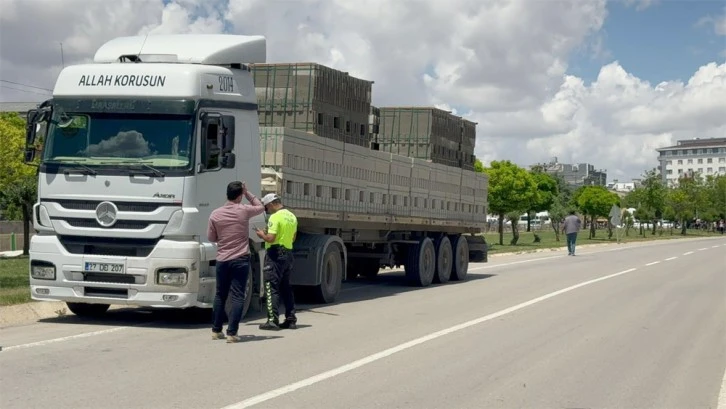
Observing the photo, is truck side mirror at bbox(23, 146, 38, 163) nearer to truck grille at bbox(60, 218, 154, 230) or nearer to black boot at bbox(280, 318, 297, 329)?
truck grille at bbox(60, 218, 154, 230)

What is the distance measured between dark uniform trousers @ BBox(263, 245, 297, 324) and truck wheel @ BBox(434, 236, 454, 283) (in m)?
9.30

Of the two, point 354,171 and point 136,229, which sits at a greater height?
point 354,171

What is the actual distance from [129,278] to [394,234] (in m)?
8.45

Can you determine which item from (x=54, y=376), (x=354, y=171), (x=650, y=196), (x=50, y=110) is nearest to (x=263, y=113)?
(x=354, y=171)

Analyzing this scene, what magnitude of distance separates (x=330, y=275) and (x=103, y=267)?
4.77 m

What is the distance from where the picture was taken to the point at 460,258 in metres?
22.6

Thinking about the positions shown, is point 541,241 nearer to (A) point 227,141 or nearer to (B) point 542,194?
(B) point 542,194

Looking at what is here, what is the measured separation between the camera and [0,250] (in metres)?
42.7

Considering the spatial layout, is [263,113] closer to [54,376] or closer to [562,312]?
[562,312]

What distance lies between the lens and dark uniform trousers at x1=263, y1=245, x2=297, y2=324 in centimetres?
1193

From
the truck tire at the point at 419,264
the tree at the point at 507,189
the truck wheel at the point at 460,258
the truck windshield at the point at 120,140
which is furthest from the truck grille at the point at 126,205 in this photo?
the tree at the point at 507,189

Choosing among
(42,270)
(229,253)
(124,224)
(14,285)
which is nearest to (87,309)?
(42,270)

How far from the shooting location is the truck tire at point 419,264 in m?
19.8

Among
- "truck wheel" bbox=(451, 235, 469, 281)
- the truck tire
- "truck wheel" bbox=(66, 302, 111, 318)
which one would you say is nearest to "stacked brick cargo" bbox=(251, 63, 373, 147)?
"truck wheel" bbox=(66, 302, 111, 318)
